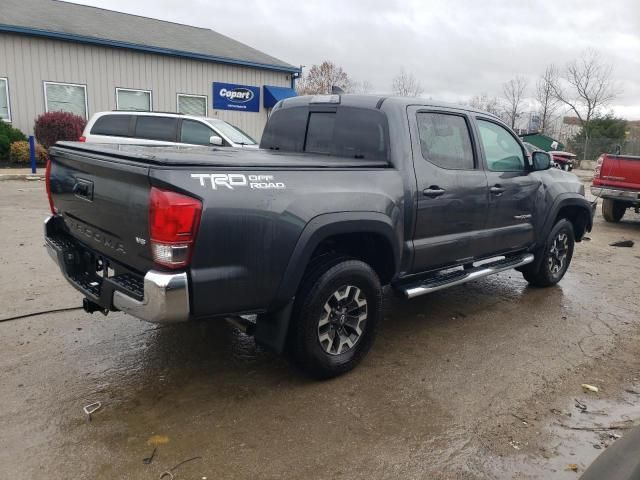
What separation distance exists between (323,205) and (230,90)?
19134 millimetres

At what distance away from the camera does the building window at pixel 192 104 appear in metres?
20.2

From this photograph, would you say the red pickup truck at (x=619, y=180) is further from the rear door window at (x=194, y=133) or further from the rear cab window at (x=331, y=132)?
the rear cab window at (x=331, y=132)

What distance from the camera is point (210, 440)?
118 inches

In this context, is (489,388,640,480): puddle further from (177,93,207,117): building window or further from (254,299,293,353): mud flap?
(177,93,207,117): building window

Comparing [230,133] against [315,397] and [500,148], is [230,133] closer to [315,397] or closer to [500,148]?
[500,148]

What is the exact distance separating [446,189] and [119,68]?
17143 mm

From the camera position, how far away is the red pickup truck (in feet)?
34.2

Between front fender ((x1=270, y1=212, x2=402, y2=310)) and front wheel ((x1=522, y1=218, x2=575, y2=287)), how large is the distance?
296cm

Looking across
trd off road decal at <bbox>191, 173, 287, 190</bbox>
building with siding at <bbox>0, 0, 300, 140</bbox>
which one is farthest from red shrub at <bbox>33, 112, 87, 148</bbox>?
trd off road decal at <bbox>191, 173, 287, 190</bbox>

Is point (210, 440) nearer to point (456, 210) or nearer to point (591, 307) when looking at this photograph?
point (456, 210)

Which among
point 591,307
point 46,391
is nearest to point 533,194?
point 591,307

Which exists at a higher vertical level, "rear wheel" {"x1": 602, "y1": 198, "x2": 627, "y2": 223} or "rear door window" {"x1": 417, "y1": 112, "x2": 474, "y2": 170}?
"rear door window" {"x1": 417, "y1": 112, "x2": 474, "y2": 170}

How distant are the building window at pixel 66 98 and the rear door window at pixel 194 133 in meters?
8.41

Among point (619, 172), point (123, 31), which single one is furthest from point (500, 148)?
point (123, 31)
